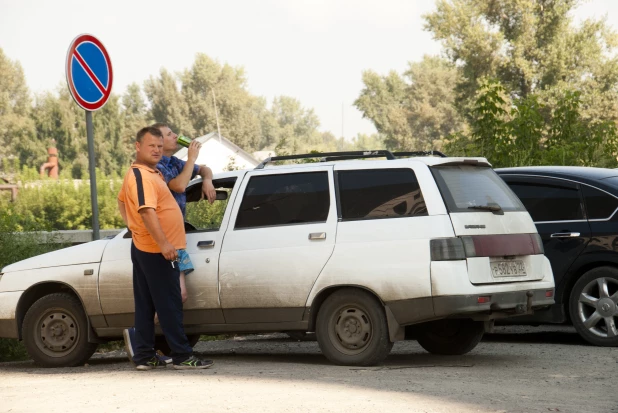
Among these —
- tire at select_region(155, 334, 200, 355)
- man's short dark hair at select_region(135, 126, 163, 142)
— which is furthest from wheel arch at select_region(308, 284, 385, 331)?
tire at select_region(155, 334, 200, 355)

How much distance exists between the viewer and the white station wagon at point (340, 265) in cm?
847

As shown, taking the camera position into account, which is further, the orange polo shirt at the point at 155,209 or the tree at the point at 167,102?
the tree at the point at 167,102

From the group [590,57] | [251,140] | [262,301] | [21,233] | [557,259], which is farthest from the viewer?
[251,140]

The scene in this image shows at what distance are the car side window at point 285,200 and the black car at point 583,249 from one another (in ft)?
8.39

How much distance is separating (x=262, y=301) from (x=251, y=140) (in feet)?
374

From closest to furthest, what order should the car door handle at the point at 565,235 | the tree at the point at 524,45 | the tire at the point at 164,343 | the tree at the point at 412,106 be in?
the car door handle at the point at 565,235 < the tire at the point at 164,343 < the tree at the point at 524,45 < the tree at the point at 412,106

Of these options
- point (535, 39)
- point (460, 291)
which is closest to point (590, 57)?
point (535, 39)

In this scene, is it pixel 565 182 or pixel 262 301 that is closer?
pixel 262 301

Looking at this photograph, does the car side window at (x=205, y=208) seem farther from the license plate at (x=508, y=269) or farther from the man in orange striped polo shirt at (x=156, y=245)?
the license plate at (x=508, y=269)

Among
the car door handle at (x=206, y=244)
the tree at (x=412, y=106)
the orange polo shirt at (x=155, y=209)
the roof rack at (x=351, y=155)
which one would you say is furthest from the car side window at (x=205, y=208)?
the tree at (x=412, y=106)

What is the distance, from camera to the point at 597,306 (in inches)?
407

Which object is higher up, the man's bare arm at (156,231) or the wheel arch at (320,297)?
the man's bare arm at (156,231)

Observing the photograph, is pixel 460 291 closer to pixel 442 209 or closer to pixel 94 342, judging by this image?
pixel 442 209

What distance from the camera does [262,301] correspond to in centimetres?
908
